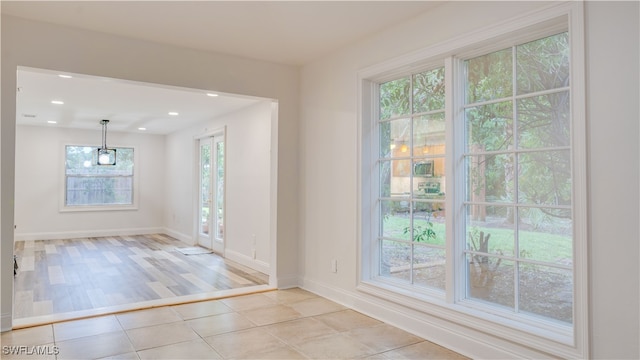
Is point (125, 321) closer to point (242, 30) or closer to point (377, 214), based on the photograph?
point (377, 214)

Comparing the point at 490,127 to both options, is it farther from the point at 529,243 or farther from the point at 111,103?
the point at 111,103

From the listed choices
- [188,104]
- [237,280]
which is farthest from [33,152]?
[237,280]

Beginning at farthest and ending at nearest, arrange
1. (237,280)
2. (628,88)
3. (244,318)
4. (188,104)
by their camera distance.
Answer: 1. (188,104)
2. (237,280)
3. (244,318)
4. (628,88)

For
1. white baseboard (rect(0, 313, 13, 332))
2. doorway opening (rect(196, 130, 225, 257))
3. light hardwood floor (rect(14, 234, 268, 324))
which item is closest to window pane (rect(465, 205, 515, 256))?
light hardwood floor (rect(14, 234, 268, 324))

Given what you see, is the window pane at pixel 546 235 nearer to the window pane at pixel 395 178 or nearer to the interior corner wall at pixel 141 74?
the window pane at pixel 395 178

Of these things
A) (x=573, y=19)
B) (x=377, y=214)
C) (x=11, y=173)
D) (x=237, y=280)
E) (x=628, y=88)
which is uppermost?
(x=573, y=19)

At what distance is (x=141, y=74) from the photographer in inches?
150

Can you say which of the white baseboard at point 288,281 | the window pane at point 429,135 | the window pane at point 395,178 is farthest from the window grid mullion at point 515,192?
the white baseboard at point 288,281

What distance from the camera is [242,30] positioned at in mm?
3586

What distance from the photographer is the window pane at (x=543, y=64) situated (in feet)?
8.09

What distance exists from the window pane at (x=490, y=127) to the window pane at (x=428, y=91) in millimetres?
294

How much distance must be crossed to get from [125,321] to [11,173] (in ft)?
4.83

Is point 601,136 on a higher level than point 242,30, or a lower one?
lower

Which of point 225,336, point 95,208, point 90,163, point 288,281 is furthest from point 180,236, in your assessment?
point 225,336
